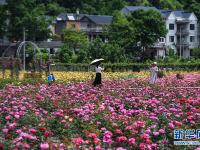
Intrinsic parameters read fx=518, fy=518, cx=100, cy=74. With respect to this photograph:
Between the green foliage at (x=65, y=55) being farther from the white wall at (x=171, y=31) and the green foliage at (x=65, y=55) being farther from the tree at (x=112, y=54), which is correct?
the white wall at (x=171, y=31)

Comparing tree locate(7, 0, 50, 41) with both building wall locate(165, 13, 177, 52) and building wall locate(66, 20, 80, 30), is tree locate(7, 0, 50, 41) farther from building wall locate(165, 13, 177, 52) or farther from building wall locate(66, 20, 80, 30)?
building wall locate(165, 13, 177, 52)

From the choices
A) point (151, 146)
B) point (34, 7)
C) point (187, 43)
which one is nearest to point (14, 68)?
point (151, 146)

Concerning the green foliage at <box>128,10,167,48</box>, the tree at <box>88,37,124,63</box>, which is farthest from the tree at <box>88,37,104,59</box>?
the green foliage at <box>128,10,167,48</box>

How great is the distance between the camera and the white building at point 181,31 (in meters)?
82.4

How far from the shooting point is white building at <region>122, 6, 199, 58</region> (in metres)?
82.4

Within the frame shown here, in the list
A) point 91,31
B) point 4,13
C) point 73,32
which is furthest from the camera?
point 91,31

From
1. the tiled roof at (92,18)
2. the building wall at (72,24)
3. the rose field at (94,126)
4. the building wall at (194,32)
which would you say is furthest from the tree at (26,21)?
the rose field at (94,126)

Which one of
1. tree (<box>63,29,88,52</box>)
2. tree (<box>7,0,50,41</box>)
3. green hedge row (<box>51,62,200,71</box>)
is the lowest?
green hedge row (<box>51,62,200,71</box>)

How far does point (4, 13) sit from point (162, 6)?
46.2m

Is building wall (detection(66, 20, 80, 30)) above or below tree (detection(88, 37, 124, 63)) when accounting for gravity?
above

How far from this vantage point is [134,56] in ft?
205

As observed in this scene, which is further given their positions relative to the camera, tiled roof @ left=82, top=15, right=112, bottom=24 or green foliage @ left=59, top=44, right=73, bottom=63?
tiled roof @ left=82, top=15, right=112, bottom=24

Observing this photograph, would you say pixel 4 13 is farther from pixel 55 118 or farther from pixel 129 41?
pixel 55 118

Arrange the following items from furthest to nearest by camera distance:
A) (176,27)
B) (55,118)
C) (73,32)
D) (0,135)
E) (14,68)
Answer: (176,27)
(73,32)
(14,68)
(55,118)
(0,135)
